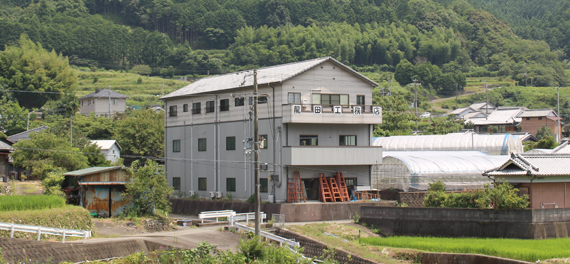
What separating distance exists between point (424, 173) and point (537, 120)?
60.4 metres

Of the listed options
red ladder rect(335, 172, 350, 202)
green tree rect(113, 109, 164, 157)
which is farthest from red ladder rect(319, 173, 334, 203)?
green tree rect(113, 109, 164, 157)

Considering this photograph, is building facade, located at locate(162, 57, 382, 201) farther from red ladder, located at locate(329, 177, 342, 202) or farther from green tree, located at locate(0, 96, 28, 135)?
green tree, located at locate(0, 96, 28, 135)

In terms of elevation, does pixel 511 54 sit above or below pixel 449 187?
above

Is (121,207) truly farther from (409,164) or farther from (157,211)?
(409,164)

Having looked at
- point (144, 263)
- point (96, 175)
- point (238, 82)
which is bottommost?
point (144, 263)

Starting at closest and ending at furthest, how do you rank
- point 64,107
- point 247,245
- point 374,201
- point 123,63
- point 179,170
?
point 247,245 → point 374,201 → point 179,170 → point 64,107 → point 123,63

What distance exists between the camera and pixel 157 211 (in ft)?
113

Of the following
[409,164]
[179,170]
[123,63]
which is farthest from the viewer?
[123,63]

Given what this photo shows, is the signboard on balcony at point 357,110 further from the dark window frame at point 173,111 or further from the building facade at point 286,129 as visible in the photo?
the dark window frame at point 173,111

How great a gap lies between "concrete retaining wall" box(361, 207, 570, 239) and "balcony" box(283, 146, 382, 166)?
455 centimetres

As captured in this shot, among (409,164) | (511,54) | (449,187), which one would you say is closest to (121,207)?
(409,164)

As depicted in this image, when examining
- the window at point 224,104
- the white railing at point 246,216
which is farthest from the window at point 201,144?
the white railing at point 246,216

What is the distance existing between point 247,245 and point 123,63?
14662cm

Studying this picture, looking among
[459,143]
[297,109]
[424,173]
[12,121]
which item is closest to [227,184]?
[297,109]
